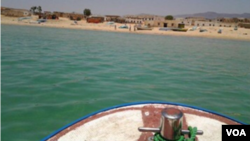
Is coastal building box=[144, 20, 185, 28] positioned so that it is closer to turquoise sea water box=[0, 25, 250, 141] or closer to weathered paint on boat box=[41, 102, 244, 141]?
turquoise sea water box=[0, 25, 250, 141]

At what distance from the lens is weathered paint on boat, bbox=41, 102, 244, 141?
8.87 feet

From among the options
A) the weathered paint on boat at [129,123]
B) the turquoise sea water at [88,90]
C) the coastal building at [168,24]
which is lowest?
the turquoise sea water at [88,90]

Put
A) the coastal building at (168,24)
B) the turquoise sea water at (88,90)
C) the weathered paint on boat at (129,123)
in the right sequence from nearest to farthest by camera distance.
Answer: the weathered paint on boat at (129,123) → the turquoise sea water at (88,90) → the coastal building at (168,24)

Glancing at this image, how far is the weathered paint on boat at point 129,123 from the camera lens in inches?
106

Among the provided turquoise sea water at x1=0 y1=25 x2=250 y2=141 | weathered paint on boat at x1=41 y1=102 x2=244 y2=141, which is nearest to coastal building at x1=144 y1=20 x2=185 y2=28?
turquoise sea water at x1=0 y1=25 x2=250 y2=141

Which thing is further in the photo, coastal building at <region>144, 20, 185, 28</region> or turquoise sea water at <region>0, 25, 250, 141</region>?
coastal building at <region>144, 20, 185, 28</region>

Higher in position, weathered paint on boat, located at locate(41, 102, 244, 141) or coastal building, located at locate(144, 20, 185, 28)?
coastal building, located at locate(144, 20, 185, 28)

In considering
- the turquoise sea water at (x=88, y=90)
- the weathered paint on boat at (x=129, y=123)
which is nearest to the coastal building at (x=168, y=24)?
the turquoise sea water at (x=88, y=90)

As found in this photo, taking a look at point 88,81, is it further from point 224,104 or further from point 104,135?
point 104,135

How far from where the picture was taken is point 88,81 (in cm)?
863

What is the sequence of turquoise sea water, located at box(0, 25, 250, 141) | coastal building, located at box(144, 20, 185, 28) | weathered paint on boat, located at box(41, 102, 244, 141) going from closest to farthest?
1. weathered paint on boat, located at box(41, 102, 244, 141)
2. turquoise sea water, located at box(0, 25, 250, 141)
3. coastal building, located at box(144, 20, 185, 28)

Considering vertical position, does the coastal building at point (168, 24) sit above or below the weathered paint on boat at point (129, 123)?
above

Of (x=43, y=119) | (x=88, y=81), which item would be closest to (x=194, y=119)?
(x=43, y=119)

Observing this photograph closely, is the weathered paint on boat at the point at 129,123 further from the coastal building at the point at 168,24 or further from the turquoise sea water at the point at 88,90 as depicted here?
the coastal building at the point at 168,24
